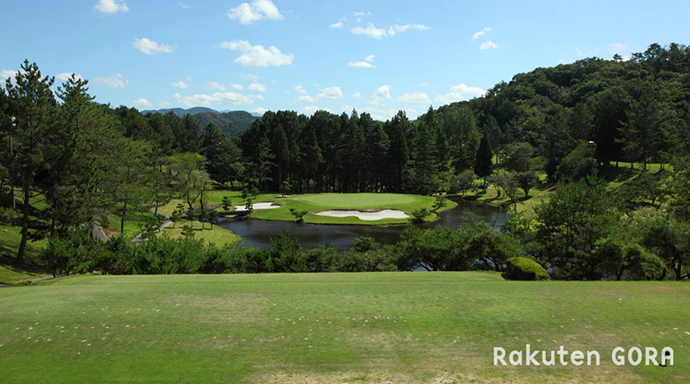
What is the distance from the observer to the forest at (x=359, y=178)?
73.6 ft

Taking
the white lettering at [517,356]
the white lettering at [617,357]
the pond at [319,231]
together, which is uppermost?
the white lettering at [617,357]

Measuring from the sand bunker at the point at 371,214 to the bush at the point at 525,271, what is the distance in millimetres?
36184

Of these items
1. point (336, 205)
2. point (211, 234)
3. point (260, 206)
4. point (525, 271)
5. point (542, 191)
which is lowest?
point (211, 234)

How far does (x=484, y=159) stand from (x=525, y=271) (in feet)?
235

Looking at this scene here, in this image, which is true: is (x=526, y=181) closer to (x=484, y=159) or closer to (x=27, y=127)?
(x=484, y=159)

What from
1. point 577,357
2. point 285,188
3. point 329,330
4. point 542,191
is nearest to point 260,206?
point 285,188

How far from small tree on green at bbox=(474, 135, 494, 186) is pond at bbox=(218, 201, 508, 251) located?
93.0 feet

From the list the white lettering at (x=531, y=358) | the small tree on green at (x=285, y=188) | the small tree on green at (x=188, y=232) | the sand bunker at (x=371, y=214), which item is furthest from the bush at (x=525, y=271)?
the small tree on green at (x=285, y=188)

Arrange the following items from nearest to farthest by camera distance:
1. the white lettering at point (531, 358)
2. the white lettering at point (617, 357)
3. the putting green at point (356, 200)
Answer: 1. the white lettering at point (617, 357)
2. the white lettering at point (531, 358)
3. the putting green at point (356, 200)

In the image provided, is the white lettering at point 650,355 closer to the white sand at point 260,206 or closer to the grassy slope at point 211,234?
the grassy slope at point 211,234

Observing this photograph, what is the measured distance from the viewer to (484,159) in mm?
85250

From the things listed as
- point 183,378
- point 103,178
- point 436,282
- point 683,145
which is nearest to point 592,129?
point 683,145

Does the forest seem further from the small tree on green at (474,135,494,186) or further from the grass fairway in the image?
the grass fairway

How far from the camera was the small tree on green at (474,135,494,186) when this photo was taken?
84.4 metres
